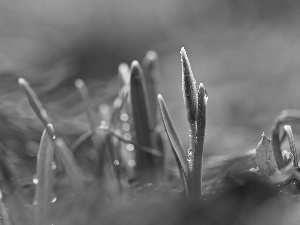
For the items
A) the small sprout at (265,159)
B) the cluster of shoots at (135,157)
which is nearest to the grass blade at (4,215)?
the cluster of shoots at (135,157)

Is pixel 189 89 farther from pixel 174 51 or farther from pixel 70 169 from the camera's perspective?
pixel 174 51

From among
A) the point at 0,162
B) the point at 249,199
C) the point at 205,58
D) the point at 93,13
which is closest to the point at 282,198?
the point at 249,199

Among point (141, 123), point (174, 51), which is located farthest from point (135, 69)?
point (174, 51)

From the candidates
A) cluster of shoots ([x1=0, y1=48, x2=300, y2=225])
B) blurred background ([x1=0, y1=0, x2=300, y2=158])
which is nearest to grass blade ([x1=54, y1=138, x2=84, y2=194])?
cluster of shoots ([x1=0, y1=48, x2=300, y2=225])

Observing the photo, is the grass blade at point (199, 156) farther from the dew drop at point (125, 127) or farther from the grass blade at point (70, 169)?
the dew drop at point (125, 127)

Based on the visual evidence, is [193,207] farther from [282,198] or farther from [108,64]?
[108,64]

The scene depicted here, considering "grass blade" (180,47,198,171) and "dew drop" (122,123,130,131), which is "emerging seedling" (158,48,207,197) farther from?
"dew drop" (122,123,130,131)
